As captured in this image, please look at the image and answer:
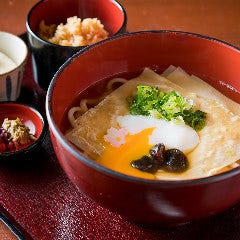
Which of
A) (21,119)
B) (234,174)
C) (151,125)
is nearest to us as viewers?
(234,174)

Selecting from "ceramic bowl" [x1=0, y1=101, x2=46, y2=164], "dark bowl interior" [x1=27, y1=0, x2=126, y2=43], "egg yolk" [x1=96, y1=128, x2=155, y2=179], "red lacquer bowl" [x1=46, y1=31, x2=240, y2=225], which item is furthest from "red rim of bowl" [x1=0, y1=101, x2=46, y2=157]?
"dark bowl interior" [x1=27, y1=0, x2=126, y2=43]

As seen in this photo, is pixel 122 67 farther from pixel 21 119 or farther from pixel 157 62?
pixel 21 119

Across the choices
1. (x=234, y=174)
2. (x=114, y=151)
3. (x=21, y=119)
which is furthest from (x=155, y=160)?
(x=21, y=119)

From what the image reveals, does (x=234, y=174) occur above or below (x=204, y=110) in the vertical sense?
above

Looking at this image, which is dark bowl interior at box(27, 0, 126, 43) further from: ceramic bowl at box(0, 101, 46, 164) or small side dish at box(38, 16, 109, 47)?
ceramic bowl at box(0, 101, 46, 164)

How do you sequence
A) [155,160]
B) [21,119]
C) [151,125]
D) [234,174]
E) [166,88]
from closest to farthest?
[234,174] → [155,160] → [151,125] → [166,88] → [21,119]

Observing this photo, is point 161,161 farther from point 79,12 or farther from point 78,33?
point 79,12
